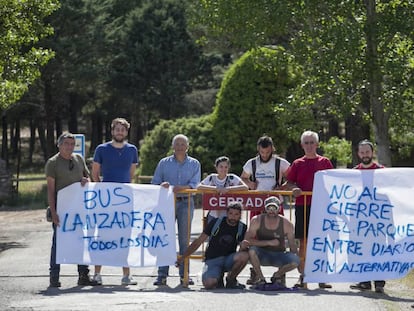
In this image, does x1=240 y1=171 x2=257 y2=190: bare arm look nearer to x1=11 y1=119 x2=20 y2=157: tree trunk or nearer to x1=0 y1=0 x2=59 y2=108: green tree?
x1=0 y1=0 x2=59 y2=108: green tree

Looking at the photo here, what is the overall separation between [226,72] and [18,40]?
13.4 metres

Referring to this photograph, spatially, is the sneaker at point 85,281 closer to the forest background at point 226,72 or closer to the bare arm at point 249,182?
the bare arm at point 249,182

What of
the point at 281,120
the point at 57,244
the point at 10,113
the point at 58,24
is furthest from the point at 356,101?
the point at 10,113

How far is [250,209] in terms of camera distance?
11.5 meters

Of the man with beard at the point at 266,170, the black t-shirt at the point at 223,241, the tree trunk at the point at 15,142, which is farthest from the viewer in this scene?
the tree trunk at the point at 15,142

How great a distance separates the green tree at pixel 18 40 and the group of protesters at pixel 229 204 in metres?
7.41

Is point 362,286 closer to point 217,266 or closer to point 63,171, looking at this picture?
point 217,266

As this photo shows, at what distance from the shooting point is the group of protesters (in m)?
11.0

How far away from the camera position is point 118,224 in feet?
37.5

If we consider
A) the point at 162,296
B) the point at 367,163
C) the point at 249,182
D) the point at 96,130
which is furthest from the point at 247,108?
the point at 96,130

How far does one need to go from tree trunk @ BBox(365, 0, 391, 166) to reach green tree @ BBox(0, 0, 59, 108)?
258 inches

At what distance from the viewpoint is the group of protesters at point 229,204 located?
11023 mm

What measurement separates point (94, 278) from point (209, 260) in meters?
1.46

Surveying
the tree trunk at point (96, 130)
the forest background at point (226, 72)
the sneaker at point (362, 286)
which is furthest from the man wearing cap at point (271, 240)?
the tree trunk at point (96, 130)
